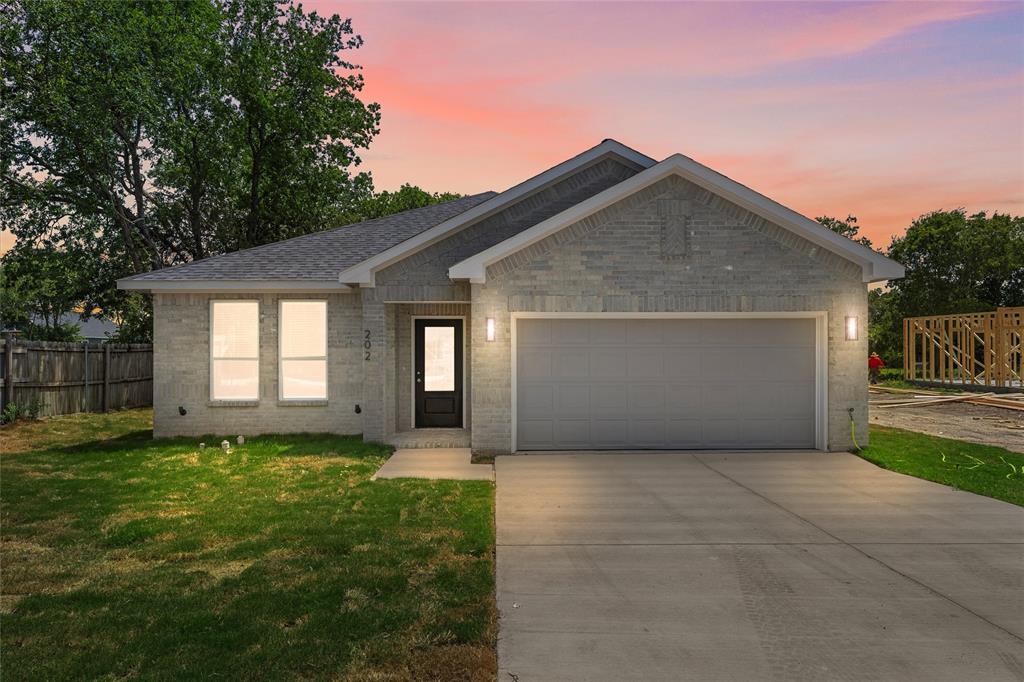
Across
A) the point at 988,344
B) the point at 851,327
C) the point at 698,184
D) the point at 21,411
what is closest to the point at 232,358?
the point at 21,411

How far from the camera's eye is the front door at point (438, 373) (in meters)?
12.6

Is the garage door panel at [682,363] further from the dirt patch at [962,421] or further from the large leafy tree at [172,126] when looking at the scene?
the large leafy tree at [172,126]

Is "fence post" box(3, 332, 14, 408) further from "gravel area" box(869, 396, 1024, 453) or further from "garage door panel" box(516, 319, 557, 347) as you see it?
→ "gravel area" box(869, 396, 1024, 453)

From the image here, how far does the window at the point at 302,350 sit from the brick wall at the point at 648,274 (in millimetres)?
3856

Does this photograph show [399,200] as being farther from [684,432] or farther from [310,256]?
[684,432]

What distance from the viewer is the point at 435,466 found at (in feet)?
30.7

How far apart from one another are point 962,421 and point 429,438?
13744 mm

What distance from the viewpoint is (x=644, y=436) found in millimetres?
10680

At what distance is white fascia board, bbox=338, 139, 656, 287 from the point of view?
11.0 meters

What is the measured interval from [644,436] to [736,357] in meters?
2.23

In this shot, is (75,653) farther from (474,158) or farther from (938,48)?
(474,158)

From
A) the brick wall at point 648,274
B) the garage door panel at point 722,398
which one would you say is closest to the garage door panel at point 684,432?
the garage door panel at point 722,398

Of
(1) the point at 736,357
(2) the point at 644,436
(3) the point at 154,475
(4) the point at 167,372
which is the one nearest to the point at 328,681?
(3) the point at 154,475

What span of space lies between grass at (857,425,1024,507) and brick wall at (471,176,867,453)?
226 cm
